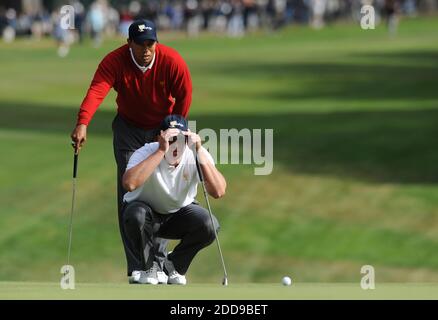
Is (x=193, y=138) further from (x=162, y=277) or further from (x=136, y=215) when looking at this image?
(x=162, y=277)

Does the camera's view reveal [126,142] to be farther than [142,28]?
Yes

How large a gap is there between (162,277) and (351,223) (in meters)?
12.0

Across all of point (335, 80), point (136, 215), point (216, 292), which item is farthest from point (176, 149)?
point (335, 80)

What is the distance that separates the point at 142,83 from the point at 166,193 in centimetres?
97

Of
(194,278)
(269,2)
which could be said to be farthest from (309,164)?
(269,2)

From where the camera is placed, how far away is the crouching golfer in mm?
12125

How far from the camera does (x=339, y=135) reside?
32.8 metres

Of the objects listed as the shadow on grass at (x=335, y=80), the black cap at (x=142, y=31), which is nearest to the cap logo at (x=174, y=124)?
the black cap at (x=142, y=31)

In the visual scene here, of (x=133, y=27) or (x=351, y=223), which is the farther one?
(x=351, y=223)

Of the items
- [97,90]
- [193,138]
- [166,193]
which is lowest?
[166,193]

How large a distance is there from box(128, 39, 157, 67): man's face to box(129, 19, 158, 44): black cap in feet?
0.13

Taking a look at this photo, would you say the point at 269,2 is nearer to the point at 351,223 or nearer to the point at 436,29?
the point at 436,29

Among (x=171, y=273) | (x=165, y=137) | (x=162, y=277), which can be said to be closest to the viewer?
(x=165, y=137)
